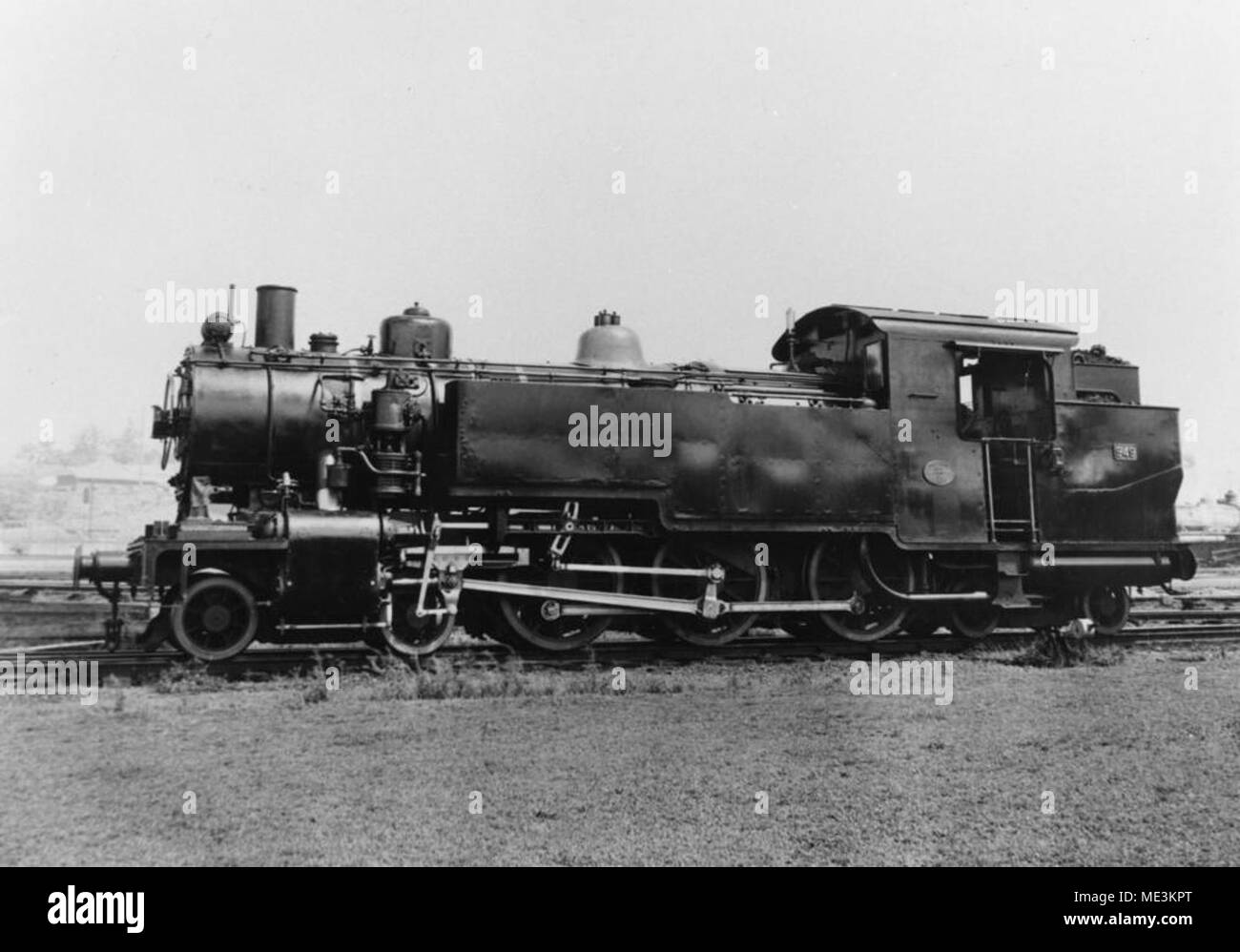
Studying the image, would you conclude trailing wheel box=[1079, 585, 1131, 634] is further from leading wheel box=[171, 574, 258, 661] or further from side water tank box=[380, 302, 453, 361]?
leading wheel box=[171, 574, 258, 661]

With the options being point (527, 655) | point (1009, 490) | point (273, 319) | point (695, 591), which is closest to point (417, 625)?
point (527, 655)

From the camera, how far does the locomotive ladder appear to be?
10664mm

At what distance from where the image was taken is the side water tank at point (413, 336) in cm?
969

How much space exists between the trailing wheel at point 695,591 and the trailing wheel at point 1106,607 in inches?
160

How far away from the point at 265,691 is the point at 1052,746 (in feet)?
16.7

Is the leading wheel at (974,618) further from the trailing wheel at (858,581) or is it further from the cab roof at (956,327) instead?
the cab roof at (956,327)

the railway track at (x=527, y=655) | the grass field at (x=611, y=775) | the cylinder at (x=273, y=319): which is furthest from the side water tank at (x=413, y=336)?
the grass field at (x=611, y=775)

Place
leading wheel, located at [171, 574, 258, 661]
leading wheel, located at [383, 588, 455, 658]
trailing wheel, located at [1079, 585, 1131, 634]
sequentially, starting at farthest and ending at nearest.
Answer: trailing wheel, located at [1079, 585, 1131, 634]
leading wheel, located at [383, 588, 455, 658]
leading wheel, located at [171, 574, 258, 661]

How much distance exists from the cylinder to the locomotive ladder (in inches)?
264

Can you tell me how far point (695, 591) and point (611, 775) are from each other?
4.83m

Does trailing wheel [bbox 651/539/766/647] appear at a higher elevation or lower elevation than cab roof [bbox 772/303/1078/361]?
lower

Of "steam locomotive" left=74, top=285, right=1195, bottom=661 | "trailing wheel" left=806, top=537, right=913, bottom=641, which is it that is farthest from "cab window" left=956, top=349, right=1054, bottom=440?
"trailing wheel" left=806, top=537, right=913, bottom=641
